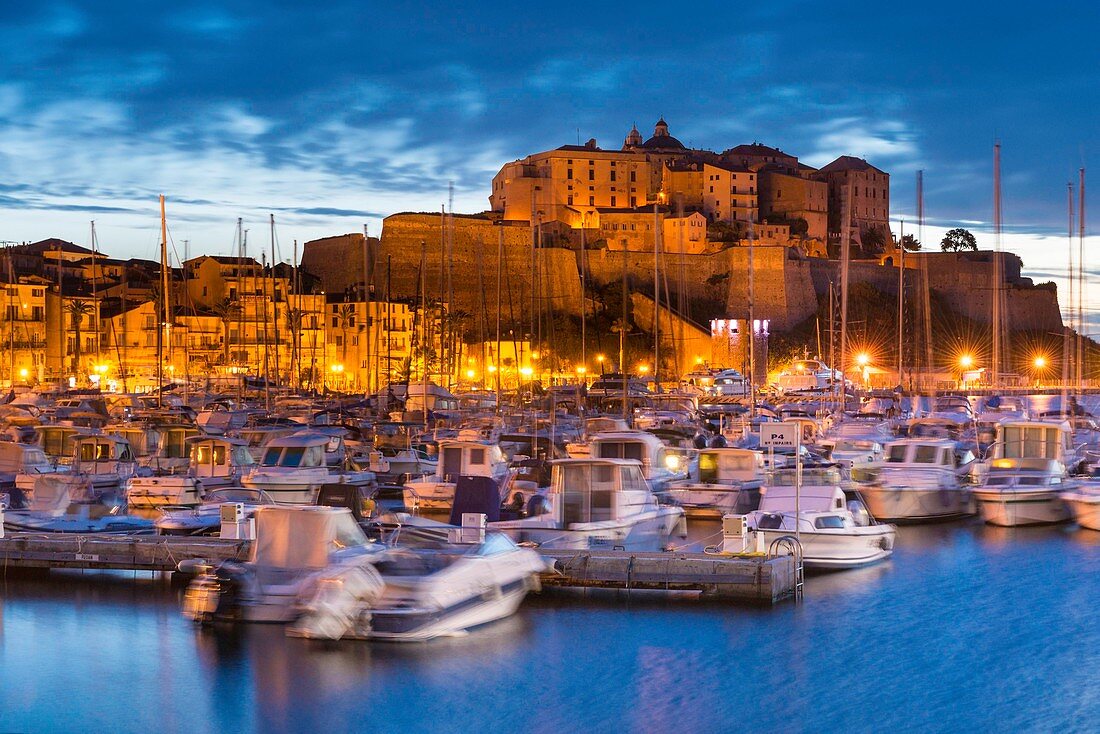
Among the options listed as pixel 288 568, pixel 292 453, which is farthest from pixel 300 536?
pixel 292 453

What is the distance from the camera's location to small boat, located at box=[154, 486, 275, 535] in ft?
55.5

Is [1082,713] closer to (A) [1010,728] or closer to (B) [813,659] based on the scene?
(A) [1010,728]

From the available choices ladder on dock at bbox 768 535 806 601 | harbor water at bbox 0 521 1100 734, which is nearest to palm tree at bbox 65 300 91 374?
harbor water at bbox 0 521 1100 734

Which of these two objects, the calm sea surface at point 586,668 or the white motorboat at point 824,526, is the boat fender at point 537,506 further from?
the white motorboat at point 824,526

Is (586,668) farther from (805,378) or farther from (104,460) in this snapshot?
(805,378)

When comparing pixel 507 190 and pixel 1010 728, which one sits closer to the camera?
pixel 1010 728

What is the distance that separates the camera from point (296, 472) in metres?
20.5

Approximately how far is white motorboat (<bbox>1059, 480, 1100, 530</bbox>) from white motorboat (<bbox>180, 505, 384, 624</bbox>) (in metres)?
11.8

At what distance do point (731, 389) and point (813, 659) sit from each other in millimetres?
33555

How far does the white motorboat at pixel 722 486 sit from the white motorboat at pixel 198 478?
271 inches

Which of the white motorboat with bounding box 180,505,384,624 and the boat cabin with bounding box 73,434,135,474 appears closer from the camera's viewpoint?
the white motorboat with bounding box 180,505,384,624

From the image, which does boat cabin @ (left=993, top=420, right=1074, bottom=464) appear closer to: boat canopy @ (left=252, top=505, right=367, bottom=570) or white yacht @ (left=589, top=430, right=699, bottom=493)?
white yacht @ (left=589, top=430, right=699, bottom=493)

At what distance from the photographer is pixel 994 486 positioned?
2098 cm

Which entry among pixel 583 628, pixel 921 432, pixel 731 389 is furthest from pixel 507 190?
pixel 583 628
